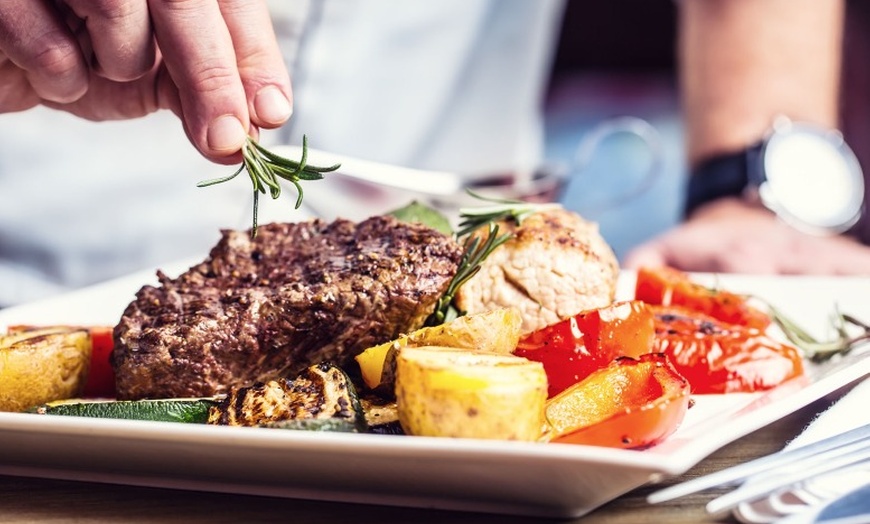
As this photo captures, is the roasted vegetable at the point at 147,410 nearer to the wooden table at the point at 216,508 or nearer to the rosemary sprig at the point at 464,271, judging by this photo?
the wooden table at the point at 216,508

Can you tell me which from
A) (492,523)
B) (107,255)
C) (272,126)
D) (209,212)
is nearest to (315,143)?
(209,212)

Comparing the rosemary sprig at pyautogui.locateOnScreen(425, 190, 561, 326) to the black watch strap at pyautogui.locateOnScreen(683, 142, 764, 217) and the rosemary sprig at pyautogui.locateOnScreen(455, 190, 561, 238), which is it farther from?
the black watch strap at pyautogui.locateOnScreen(683, 142, 764, 217)

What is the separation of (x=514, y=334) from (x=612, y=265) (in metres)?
0.48

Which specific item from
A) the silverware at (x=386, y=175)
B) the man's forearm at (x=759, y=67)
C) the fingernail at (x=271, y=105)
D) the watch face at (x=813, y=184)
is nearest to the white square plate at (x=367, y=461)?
the fingernail at (x=271, y=105)

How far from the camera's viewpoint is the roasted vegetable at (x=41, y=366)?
222 cm

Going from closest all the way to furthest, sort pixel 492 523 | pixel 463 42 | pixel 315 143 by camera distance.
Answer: pixel 492 523
pixel 315 143
pixel 463 42

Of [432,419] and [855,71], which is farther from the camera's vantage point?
[855,71]

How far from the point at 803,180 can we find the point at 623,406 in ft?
10.1

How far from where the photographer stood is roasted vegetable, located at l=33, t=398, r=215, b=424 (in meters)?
2.03

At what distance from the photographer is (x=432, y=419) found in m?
1.76

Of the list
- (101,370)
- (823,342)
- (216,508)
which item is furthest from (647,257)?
(216,508)

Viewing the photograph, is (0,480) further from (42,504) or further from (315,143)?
(315,143)

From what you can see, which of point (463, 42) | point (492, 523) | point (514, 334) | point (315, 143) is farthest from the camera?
point (463, 42)

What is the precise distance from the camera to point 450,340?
84.4 inches
